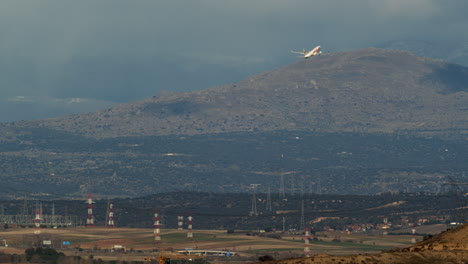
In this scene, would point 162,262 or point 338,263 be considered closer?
point 338,263

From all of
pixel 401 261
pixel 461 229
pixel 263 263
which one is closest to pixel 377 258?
pixel 401 261

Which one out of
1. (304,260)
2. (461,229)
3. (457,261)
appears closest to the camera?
(304,260)

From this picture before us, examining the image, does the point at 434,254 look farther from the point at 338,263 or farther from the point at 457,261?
the point at 338,263

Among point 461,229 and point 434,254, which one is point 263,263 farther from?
point 461,229

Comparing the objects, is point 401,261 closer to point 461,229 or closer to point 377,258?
point 377,258

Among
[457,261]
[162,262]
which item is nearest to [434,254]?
[457,261]

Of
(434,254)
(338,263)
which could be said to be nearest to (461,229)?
(434,254)

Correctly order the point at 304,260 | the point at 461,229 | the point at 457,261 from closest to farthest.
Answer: the point at 304,260 → the point at 457,261 → the point at 461,229

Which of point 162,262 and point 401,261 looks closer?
point 401,261
